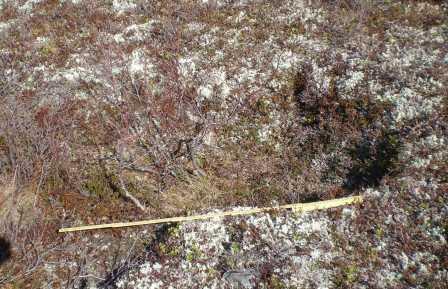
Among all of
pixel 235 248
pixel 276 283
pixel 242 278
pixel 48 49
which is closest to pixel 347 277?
pixel 276 283

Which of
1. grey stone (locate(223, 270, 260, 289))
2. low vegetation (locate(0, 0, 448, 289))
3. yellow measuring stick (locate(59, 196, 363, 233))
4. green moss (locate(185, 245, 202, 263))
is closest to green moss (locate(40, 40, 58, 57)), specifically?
low vegetation (locate(0, 0, 448, 289))

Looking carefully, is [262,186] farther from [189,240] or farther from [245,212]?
[189,240]

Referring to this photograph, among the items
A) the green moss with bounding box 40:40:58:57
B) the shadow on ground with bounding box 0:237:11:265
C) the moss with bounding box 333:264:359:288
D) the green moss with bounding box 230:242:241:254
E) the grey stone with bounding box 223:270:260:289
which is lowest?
the moss with bounding box 333:264:359:288

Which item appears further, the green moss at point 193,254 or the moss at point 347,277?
the green moss at point 193,254

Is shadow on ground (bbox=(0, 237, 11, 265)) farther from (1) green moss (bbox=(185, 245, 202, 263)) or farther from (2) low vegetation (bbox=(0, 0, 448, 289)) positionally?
(1) green moss (bbox=(185, 245, 202, 263))

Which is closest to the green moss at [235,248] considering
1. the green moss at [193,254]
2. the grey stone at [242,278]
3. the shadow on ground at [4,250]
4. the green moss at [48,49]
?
the grey stone at [242,278]

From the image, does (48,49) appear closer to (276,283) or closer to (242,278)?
(242,278)

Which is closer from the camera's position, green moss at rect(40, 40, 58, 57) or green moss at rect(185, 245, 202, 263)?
green moss at rect(185, 245, 202, 263)

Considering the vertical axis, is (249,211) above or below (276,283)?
above

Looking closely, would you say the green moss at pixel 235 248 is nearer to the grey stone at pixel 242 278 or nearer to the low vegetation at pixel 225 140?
the low vegetation at pixel 225 140

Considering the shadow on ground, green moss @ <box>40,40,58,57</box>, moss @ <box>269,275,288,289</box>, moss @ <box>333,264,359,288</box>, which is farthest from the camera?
green moss @ <box>40,40,58,57</box>

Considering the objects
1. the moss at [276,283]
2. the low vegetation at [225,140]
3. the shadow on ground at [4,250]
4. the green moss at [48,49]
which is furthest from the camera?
the green moss at [48,49]

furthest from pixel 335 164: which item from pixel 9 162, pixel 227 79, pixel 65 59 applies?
pixel 65 59

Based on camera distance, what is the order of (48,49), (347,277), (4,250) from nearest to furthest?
(347,277)
(4,250)
(48,49)
